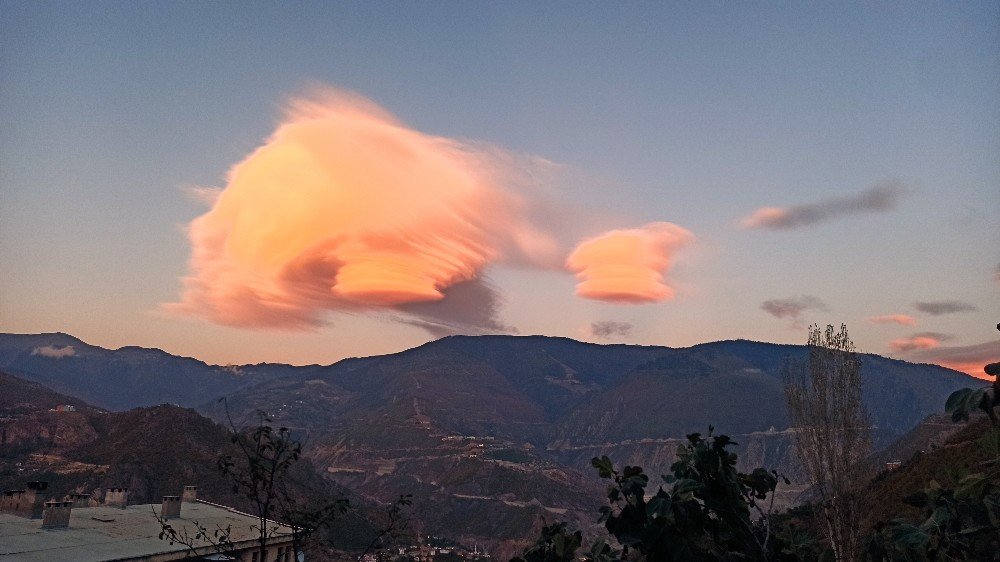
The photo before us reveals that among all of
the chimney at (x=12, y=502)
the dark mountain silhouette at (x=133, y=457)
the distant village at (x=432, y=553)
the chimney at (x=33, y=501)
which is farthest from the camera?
the dark mountain silhouette at (x=133, y=457)

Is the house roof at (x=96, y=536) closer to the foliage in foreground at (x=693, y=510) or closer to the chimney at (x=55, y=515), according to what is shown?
the chimney at (x=55, y=515)

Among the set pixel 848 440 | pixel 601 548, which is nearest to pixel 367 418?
pixel 848 440

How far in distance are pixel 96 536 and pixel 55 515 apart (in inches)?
88.6

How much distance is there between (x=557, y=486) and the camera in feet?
408

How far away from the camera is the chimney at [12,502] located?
27.3m

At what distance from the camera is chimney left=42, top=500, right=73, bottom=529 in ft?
83.0

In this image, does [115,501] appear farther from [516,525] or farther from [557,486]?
[557,486]

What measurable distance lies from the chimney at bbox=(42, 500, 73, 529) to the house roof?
11.9 inches

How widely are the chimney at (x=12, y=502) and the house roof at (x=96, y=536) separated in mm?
564

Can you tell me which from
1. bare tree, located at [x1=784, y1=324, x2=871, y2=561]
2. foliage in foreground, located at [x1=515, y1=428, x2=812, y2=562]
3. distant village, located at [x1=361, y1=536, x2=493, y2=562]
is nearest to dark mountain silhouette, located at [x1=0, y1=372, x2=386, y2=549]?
distant village, located at [x1=361, y1=536, x2=493, y2=562]

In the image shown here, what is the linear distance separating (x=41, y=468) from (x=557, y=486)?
84.5 meters

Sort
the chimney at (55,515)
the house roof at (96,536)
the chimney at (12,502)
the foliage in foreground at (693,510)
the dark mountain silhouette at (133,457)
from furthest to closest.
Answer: the dark mountain silhouette at (133,457)
the chimney at (12,502)
the chimney at (55,515)
the house roof at (96,536)
the foliage in foreground at (693,510)

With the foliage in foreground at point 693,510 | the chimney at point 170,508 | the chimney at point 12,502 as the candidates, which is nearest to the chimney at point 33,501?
the chimney at point 12,502

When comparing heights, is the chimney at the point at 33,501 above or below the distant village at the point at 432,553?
above
